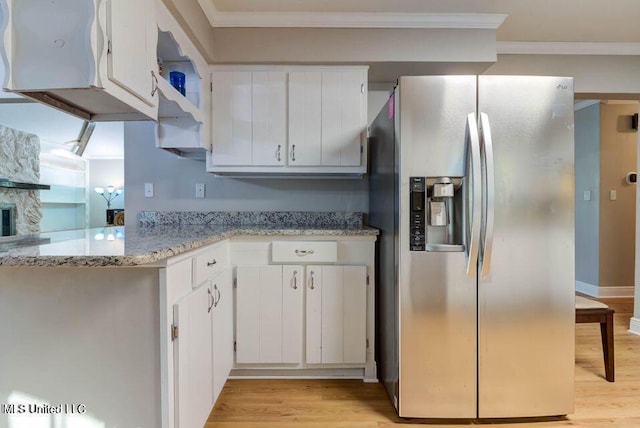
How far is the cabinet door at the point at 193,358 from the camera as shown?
117 centimetres

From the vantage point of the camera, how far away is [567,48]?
251cm

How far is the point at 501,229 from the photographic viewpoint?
159cm

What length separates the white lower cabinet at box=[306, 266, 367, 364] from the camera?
6.52 feet

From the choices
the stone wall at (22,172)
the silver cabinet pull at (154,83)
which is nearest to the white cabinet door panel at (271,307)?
the silver cabinet pull at (154,83)

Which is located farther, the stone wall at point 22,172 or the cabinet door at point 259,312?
the stone wall at point 22,172

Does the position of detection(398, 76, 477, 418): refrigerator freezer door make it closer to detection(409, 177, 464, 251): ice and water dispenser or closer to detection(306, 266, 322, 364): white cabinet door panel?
detection(409, 177, 464, 251): ice and water dispenser

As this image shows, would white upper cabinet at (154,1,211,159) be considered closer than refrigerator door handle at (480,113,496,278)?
No

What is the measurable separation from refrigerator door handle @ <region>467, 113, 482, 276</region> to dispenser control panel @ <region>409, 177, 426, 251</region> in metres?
0.21

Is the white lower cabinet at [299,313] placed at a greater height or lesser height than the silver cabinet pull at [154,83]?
lesser

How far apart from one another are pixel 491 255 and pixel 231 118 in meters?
1.82

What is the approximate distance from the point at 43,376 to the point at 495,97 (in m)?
2.14

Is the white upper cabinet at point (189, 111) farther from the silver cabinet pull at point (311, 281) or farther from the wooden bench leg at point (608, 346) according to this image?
the wooden bench leg at point (608, 346)

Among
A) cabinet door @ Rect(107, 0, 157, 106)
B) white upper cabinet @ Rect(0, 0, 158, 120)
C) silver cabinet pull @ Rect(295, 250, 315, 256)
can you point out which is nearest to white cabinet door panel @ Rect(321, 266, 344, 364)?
silver cabinet pull @ Rect(295, 250, 315, 256)

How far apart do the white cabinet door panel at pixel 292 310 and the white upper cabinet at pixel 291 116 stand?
2.48ft
